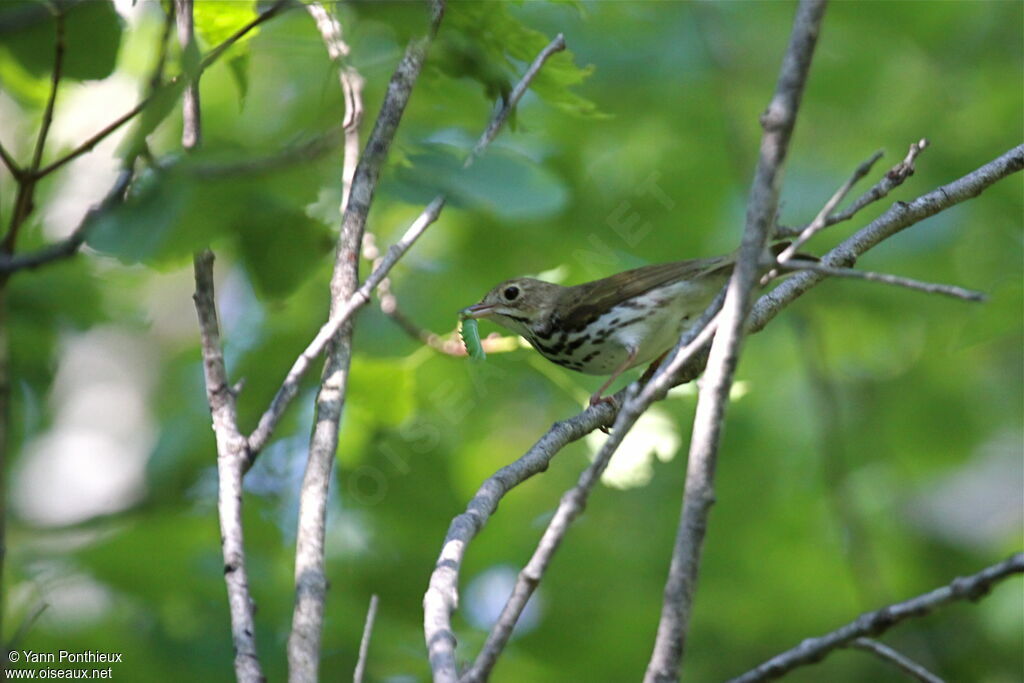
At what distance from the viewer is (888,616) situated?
1812 millimetres

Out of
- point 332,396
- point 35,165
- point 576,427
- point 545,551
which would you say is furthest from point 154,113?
point 576,427

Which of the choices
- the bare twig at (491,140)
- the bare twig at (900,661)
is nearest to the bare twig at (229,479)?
the bare twig at (491,140)

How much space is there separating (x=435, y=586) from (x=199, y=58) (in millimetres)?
1112

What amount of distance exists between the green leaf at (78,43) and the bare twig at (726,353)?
1.54m

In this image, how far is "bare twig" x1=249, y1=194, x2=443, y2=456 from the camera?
2.31 meters

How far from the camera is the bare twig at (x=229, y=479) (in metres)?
1.94

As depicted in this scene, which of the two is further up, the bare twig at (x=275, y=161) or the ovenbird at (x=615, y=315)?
the ovenbird at (x=615, y=315)

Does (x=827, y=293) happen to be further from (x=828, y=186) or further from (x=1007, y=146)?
(x=1007, y=146)

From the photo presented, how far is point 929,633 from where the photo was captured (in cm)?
573

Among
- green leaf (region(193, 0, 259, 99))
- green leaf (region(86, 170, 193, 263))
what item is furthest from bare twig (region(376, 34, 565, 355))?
green leaf (region(193, 0, 259, 99))

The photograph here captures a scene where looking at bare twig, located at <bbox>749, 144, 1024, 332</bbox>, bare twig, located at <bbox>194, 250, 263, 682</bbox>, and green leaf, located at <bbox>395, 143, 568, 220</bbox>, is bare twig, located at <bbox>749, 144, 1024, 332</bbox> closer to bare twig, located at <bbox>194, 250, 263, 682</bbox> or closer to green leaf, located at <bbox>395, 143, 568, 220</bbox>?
green leaf, located at <bbox>395, 143, 568, 220</bbox>

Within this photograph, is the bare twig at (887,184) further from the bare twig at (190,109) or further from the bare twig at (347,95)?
the bare twig at (190,109)

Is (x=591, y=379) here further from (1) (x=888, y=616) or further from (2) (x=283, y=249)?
(1) (x=888, y=616)

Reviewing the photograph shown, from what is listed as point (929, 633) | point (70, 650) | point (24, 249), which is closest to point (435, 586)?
point (70, 650)
